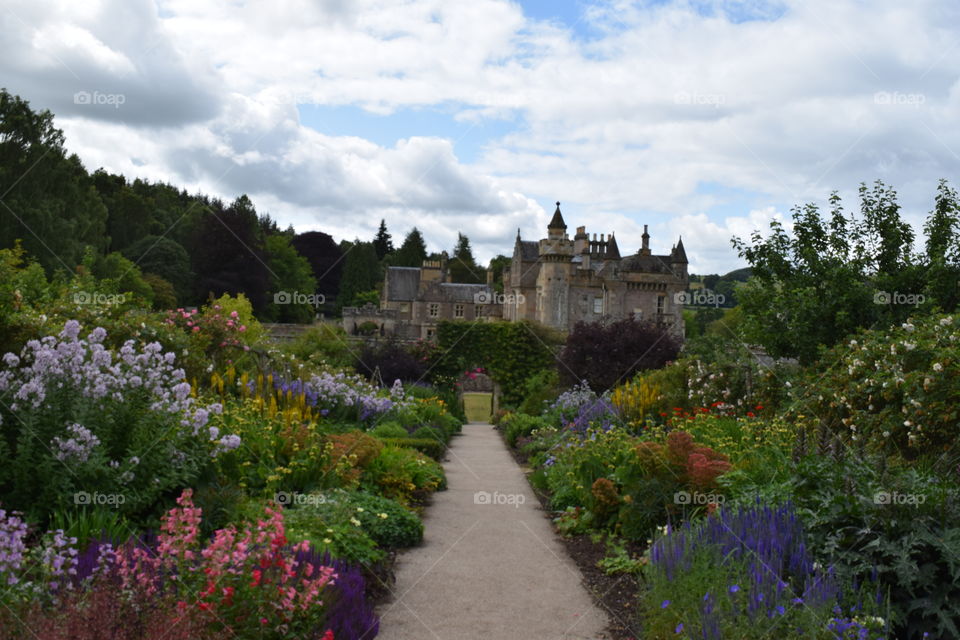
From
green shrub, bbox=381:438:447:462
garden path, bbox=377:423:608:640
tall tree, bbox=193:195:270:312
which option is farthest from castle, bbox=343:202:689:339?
garden path, bbox=377:423:608:640

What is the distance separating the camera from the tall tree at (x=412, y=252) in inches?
3075

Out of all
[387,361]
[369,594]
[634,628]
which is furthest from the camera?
[387,361]

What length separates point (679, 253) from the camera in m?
47.9

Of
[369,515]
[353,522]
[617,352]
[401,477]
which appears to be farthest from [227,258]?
[353,522]

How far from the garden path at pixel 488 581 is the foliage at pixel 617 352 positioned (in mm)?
9059

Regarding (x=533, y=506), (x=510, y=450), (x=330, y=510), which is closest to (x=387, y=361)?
(x=510, y=450)

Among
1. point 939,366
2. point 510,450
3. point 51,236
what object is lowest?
point 510,450

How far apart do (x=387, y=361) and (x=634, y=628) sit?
18.4m

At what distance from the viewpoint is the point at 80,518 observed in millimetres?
4430

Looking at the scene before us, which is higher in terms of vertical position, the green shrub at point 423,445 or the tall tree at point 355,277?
the tall tree at point 355,277

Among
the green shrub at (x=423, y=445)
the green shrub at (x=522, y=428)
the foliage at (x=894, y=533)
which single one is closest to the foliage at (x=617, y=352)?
the green shrub at (x=522, y=428)

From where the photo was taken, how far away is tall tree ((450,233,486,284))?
76750 mm

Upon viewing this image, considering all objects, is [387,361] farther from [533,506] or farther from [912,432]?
[912,432]

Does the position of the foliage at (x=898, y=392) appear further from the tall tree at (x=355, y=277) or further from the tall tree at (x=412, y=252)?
the tall tree at (x=412, y=252)
